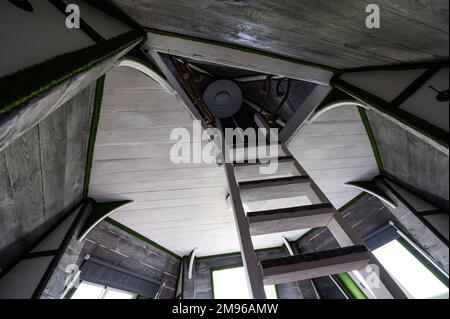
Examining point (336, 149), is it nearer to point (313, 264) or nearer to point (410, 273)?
point (410, 273)

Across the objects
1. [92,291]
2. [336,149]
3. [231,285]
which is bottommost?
[92,291]

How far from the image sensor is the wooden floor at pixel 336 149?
3.33 m

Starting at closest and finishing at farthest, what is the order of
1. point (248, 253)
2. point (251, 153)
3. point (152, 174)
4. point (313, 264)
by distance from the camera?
point (313, 264)
point (248, 253)
point (251, 153)
point (152, 174)

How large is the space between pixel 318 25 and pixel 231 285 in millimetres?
4889

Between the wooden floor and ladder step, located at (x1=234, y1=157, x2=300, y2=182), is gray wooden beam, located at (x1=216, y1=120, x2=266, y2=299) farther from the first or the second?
the wooden floor

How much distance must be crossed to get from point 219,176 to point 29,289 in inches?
97.2

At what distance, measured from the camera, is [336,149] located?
367cm

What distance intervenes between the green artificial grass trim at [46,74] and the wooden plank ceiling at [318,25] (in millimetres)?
554

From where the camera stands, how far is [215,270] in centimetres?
525

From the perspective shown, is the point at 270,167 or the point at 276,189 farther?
the point at 270,167

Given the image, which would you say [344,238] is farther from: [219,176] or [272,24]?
[219,176]

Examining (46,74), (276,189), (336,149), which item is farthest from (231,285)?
(46,74)

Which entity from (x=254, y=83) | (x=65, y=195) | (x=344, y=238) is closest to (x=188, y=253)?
(x=65, y=195)

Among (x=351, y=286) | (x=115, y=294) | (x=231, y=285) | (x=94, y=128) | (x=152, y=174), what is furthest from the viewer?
(x=231, y=285)
